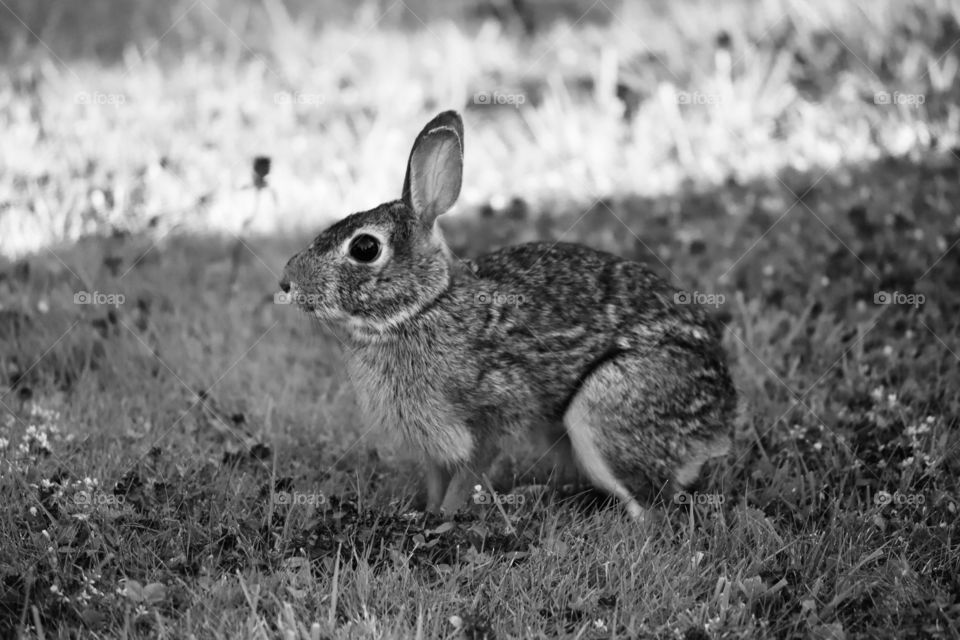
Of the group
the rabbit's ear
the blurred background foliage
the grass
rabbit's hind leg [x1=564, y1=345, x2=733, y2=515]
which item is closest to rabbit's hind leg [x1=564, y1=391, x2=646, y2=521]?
rabbit's hind leg [x1=564, y1=345, x2=733, y2=515]

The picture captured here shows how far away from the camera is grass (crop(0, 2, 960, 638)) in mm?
4145

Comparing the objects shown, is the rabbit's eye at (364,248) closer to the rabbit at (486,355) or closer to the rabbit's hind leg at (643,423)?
the rabbit at (486,355)

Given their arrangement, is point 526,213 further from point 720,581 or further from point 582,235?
point 720,581

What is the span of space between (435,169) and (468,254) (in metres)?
2.41

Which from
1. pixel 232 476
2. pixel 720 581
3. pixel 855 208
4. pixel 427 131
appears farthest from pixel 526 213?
pixel 720 581

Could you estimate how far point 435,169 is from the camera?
4.89 m

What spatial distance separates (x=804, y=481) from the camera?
5.00 metres

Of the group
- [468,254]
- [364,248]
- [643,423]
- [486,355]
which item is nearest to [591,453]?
[643,423]

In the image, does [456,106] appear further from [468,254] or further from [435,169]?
[435,169]

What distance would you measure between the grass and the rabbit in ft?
0.88

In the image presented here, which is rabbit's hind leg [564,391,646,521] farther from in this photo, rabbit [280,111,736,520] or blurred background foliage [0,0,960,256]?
blurred background foliage [0,0,960,256]

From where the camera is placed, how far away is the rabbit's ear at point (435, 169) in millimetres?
→ 4805

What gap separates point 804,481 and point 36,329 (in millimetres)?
4250

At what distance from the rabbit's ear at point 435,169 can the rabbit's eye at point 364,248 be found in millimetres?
283
